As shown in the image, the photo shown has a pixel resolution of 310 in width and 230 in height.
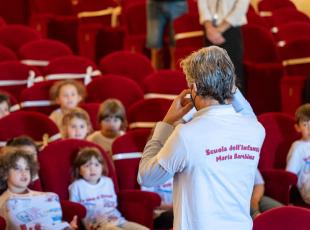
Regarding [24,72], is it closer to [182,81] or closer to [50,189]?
[182,81]

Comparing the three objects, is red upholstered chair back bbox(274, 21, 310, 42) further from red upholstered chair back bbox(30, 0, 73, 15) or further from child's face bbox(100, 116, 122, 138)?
child's face bbox(100, 116, 122, 138)

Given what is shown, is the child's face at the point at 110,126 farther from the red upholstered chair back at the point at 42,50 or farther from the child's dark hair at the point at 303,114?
the red upholstered chair back at the point at 42,50

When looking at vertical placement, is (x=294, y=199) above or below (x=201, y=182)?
below

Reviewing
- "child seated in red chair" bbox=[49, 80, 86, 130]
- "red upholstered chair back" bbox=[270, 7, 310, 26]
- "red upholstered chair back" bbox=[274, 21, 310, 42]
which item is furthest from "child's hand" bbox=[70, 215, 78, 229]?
"red upholstered chair back" bbox=[270, 7, 310, 26]

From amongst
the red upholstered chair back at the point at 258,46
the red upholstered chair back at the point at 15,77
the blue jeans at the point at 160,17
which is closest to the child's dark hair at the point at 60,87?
the red upholstered chair back at the point at 15,77

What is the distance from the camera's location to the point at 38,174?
326cm

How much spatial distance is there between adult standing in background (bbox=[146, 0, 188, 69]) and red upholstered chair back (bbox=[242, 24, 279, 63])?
52cm

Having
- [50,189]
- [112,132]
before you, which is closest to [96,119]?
[112,132]

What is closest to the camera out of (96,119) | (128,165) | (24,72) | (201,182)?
(201,182)

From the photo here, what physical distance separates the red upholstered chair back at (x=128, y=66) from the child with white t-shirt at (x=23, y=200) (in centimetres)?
199

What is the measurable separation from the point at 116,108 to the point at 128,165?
453mm

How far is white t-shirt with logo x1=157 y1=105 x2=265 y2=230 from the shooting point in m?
1.92

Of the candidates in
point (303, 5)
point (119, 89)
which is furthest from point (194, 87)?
point (303, 5)

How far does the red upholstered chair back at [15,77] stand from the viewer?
14.9 ft
